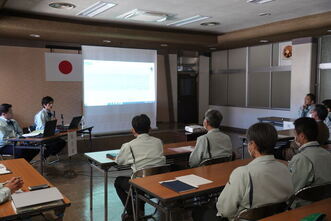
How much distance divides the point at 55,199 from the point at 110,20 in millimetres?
4706

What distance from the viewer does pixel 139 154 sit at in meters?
2.83

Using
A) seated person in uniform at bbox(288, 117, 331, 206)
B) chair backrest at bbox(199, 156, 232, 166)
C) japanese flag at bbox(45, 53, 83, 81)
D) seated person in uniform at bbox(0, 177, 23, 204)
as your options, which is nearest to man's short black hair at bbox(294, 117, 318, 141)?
seated person in uniform at bbox(288, 117, 331, 206)

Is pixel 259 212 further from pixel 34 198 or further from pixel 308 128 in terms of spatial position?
pixel 34 198

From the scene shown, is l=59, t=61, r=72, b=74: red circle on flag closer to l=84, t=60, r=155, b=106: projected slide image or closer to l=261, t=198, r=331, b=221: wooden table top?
l=84, t=60, r=155, b=106: projected slide image

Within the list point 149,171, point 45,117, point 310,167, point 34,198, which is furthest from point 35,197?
point 45,117

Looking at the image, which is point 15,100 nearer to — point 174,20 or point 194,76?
point 174,20

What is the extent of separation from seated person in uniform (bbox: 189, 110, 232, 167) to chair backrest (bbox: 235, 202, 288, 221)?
1278mm

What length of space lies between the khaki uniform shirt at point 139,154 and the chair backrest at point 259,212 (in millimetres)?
1217

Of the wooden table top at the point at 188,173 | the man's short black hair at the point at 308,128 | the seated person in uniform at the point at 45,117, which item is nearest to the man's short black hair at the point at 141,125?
the wooden table top at the point at 188,173

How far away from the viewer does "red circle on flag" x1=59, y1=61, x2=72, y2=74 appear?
282 inches

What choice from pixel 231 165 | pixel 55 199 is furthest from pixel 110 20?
pixel 55 199

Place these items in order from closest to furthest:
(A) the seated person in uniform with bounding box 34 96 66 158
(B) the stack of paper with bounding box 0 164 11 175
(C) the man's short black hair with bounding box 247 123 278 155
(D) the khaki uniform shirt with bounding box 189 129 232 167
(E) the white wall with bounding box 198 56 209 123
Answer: (C) the man's short black hair with bounding box 247 123 278 155 → (B) the stack of paper with bounding box 0 164 11 175 → (D) the khaki uniform shirt with bounding box 189 129 232 167 → (A) the seated person in uniform with bounding box 34 96 66 158 → (E) the white wall with bounding box 198 56 209 123

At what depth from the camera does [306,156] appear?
2230mm

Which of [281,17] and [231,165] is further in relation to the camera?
[281,17]
